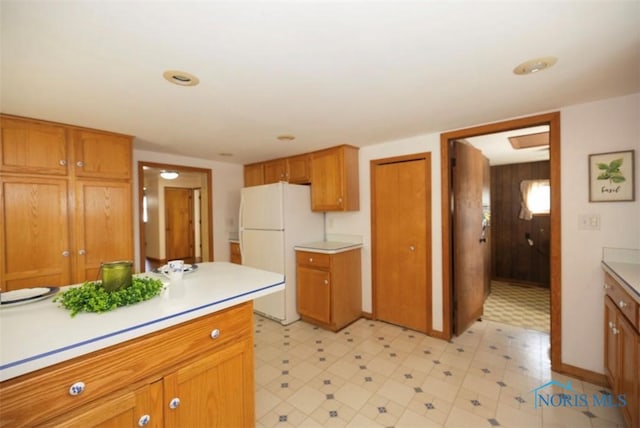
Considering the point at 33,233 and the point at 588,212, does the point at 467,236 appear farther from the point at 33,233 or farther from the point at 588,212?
the point at 33,233

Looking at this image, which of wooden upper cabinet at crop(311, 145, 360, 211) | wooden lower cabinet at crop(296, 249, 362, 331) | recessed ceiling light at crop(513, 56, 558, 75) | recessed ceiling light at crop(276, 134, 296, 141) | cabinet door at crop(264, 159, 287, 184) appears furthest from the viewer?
cabinet door at crop(264, 159, 287, 184)

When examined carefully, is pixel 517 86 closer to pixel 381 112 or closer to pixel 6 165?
pixel 381 112

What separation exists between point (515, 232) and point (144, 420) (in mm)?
5729

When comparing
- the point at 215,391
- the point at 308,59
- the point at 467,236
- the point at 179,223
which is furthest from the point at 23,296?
the point at 179,223

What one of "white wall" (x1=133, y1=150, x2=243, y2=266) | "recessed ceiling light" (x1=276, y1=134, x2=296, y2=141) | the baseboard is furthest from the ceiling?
the baseboard

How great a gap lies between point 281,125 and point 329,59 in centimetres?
115

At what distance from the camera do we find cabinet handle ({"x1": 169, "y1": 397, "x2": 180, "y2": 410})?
3.76 feet

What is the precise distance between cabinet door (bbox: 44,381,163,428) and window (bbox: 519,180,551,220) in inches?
222

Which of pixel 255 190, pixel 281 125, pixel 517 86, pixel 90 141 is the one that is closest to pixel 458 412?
pixel 517 86

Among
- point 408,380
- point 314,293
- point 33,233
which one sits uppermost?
point 33,233

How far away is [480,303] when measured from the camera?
3.41 metres

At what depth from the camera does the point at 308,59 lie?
4.72 ft

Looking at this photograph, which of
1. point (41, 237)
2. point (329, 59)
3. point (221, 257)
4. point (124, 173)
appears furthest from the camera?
point (221, 257)

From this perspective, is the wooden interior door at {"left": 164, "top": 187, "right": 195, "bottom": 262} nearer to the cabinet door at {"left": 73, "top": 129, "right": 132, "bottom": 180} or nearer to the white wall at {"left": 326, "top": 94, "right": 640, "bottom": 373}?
the cabinet door at {"left": 73, "top": 129, "right": 132, "bottom": 180}
